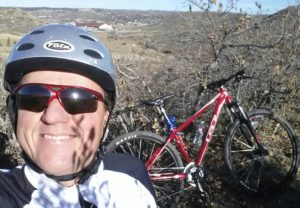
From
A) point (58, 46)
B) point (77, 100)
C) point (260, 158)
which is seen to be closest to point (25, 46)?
point (58, 46)

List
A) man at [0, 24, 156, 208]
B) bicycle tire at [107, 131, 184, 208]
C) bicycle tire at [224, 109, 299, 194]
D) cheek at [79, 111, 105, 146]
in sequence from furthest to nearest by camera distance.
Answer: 1. bicycle tire at [224, 109, 299, 194]
2. bicycle tire at [107, 131, 184, 208]
3. cheek at [79, 111, 105, 146]
4. man at [0, 24, 156, 208]

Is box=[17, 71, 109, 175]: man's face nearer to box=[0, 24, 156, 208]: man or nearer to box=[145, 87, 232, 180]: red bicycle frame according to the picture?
box=[0, 24, 156, 208]: man

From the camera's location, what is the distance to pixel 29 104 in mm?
1682

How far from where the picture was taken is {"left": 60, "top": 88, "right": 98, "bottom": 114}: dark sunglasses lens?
1.69 m

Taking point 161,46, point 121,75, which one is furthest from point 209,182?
point 161,46

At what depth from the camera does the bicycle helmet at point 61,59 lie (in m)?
1.72

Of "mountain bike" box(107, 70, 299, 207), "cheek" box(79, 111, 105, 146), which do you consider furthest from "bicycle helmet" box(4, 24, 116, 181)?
"mountain bike" box(107, 70, 299, 207)

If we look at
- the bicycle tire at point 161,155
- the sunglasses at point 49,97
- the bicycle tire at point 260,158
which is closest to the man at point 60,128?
the sunglasses at point 49,97

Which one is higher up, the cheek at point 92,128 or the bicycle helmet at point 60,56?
the bicycle helmet at point 60,56

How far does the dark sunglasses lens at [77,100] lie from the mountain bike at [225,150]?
2529 mm

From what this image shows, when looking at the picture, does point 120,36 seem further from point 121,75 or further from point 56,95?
point 56,95

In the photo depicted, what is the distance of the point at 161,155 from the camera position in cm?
441

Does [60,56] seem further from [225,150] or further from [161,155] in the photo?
[225,150]

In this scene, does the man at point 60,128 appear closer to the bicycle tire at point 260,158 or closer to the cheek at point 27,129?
the cheek at point 27,129
